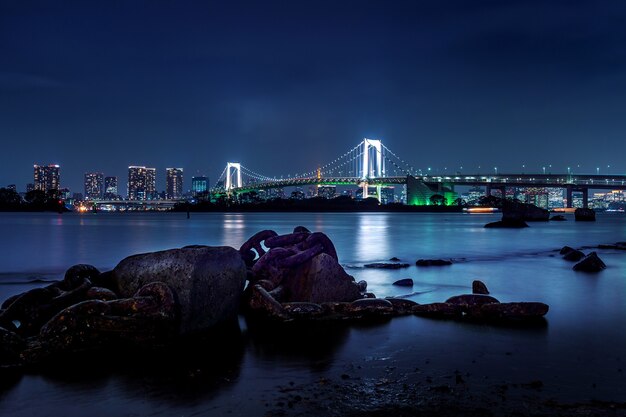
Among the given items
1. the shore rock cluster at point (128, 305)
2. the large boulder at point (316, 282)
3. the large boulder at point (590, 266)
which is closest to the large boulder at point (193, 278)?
the shore rock cluster at point (128, 305)

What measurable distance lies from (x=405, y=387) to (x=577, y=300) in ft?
21.9

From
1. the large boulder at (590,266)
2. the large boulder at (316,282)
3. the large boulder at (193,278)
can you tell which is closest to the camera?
the large boulder at (193,278)

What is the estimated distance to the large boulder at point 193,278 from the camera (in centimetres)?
645

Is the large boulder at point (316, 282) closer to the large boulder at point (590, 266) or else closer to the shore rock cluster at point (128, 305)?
the shore rock cluster at point (128, 305)

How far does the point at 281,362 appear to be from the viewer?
5.76 m

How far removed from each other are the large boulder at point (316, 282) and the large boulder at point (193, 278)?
4.88ft

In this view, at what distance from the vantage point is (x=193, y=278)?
644 centimetres

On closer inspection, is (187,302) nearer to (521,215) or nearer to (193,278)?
(193,278)

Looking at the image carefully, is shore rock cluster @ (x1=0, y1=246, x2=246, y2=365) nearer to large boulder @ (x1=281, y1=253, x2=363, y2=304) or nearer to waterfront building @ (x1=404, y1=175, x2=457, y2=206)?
large boulder @ (x1=281, y1=253, x2=363, y2=304)

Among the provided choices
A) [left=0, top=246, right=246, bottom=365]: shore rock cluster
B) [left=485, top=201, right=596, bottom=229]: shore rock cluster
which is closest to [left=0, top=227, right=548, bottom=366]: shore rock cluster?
[left=0, top=246, right=246, bottom=365]: shore rock cluster

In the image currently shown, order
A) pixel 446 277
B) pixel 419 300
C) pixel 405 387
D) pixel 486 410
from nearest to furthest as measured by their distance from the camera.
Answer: pixel 486 410 < pixel 405 387 < pixel 419 300 < pixel 446 277

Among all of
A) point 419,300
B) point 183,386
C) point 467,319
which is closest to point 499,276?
point 419,300

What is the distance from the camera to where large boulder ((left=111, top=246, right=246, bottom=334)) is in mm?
6453

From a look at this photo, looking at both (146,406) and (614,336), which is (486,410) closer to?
(146,406)
